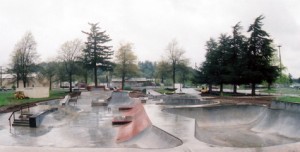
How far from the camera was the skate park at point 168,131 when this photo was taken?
538 inches

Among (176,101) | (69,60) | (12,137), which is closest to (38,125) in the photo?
(12,137)

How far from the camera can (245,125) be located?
25.7 meters

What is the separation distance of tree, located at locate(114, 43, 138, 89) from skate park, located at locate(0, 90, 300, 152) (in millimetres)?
38891

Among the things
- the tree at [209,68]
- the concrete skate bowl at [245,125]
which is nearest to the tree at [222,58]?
the tree at [209,68]

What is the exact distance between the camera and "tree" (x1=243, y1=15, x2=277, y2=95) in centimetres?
4397

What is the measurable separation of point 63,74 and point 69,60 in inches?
304

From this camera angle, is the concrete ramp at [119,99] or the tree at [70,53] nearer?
the concrete ramp at [119,99]

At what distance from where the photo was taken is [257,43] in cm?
4509

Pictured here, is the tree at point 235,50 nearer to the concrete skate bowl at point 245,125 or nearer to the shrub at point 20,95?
the concrete skate bowl at point 245,125

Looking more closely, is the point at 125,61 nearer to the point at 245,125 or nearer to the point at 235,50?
the point at 235,50

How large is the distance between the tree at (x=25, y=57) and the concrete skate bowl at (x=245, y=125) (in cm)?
3626

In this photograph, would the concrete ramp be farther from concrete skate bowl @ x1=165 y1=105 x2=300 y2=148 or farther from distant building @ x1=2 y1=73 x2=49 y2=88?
distant building @ x1=2 y1=73 x2=49 y2=88

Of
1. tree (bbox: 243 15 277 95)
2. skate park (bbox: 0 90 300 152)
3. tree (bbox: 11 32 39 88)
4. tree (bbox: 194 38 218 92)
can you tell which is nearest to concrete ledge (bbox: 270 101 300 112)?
skate park (bbox: 0 90 300 152)

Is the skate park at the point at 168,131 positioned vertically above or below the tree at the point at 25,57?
below
